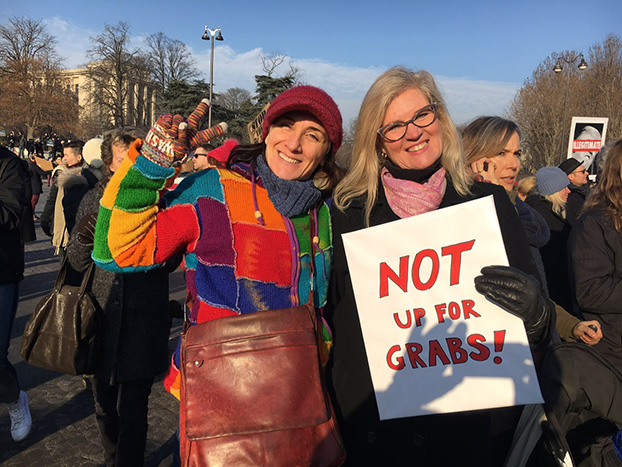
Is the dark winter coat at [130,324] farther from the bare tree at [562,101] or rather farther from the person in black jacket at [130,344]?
the bare tree at [562,101]

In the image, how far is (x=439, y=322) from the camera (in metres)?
1.67

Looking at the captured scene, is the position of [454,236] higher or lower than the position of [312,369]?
higher

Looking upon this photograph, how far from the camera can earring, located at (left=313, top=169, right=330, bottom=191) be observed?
6.65ft

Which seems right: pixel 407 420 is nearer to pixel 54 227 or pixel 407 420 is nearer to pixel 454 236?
pixel 454 236

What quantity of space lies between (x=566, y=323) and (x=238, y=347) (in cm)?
236

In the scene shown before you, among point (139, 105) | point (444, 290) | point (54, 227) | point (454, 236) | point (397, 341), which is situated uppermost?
point (139, 105)

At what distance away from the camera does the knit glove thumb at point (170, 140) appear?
1.50 m

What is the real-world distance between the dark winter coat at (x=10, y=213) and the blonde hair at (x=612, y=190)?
3.81 metres

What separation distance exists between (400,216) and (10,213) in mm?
2647

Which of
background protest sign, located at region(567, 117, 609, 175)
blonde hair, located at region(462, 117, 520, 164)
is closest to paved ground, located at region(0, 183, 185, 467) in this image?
blonde hair, located at region(462, 117, 520, 164)

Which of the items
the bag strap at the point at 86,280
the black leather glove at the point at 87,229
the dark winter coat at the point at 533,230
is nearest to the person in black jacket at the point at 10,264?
the bag strap at the point at 86,280

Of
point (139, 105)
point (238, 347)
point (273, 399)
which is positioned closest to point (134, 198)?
point (238, 347)

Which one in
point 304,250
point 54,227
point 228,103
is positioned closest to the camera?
point 304,250

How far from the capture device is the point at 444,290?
1.67 metres
